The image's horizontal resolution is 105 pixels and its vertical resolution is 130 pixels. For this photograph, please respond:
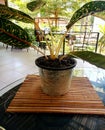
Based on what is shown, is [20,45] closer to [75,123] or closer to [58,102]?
[58,102]

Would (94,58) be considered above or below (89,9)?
below

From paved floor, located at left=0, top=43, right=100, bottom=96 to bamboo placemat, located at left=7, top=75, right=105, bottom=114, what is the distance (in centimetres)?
93

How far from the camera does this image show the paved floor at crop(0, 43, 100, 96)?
253 cm

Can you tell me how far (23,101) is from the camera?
3.09 ft

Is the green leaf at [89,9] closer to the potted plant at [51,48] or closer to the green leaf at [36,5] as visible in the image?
the potted plant at [51,48]

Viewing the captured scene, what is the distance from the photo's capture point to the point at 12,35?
3.08 feet

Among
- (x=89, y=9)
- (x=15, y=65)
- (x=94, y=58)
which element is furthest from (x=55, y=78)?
(x=15, y=65)

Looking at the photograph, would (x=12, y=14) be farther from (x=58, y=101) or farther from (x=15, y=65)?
(x=15, y=65)

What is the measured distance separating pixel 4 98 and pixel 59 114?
394 mm

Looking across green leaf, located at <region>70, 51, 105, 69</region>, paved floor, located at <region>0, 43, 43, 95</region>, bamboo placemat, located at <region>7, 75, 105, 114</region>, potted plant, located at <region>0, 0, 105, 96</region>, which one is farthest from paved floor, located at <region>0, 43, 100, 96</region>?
green leaf, located at <region>70, 51, 105, 69</region>

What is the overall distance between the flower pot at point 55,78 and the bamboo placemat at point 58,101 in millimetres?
39

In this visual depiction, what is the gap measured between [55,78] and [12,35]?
36cm

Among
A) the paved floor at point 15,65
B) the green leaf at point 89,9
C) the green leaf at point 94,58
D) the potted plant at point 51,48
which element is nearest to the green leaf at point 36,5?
the potted plant at point 51,48

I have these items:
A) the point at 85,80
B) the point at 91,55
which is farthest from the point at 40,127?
the point at 85,80
